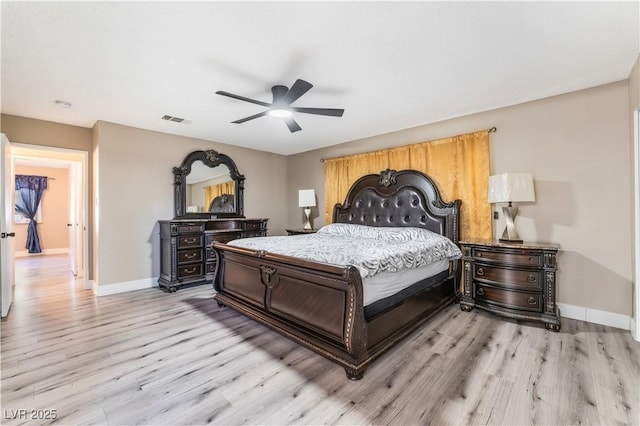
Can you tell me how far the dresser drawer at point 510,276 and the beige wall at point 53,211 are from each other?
34.1 feet

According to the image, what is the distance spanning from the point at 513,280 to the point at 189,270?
4.28m

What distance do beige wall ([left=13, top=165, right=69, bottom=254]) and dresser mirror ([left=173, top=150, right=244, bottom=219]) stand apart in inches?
233

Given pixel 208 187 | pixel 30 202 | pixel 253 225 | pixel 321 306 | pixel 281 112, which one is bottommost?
pixel 321 306

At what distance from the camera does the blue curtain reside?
7446 millimetres

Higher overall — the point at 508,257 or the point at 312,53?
the point at 312,53

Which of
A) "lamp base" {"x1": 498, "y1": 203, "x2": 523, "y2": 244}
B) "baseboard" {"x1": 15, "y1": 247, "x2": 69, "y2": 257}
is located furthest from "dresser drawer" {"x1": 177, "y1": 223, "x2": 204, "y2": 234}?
"baseboard" {"x1": 15, "y1": 247, "x2": 69, "y2": 257}

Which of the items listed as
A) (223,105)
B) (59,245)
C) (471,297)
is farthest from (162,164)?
(59,245)

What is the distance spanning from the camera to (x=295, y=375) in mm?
2043

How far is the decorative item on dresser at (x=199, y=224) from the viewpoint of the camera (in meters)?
4.26

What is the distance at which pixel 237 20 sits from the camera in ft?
6.26

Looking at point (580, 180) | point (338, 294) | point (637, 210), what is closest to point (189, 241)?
point (338, 294)

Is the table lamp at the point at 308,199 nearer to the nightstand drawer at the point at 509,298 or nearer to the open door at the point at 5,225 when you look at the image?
the nightstand drawer at the point at 509,298

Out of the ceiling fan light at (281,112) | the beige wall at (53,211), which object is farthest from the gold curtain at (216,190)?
the beige wall at (53,211)

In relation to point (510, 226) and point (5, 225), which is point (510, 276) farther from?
point (5, 225)
